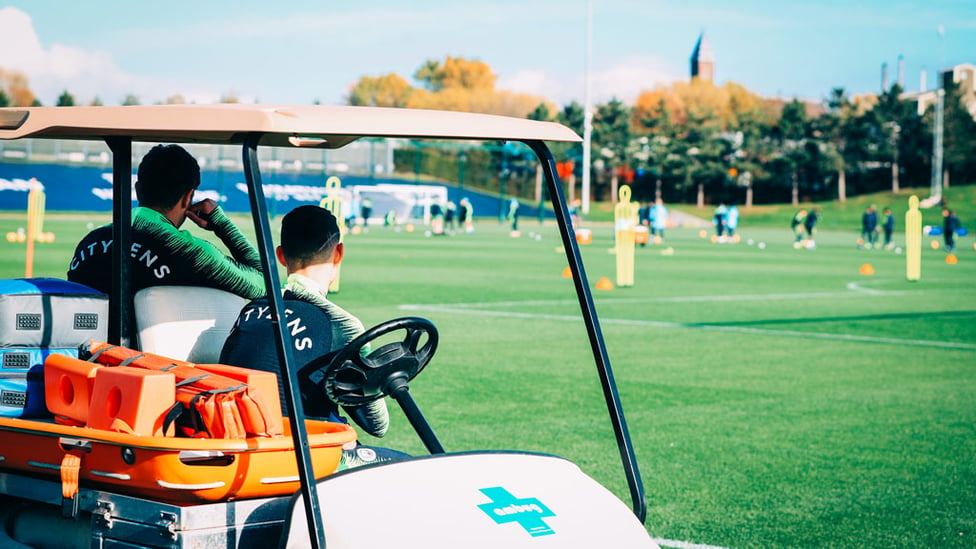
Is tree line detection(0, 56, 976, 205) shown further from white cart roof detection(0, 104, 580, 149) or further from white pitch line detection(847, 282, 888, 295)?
white cart roof detection(0, 104, 580, 149)

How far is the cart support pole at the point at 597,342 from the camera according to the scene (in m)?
3.35

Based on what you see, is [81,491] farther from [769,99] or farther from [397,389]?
[769,99]

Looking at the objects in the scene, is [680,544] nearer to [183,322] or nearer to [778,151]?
[183,322]

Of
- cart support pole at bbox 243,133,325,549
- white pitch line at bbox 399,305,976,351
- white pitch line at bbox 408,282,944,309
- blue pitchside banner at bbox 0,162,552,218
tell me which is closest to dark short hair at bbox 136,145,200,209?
cart support pole at bbox 243,133,325,549

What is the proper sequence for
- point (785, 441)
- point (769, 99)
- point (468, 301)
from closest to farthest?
point (785, 441), point (468, 301), point (769, 99)

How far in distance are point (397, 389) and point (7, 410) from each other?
4.19 ft

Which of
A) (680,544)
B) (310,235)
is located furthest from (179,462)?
(680,544)

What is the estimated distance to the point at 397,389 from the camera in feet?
11.6

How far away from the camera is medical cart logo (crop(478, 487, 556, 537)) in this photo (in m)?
2.88

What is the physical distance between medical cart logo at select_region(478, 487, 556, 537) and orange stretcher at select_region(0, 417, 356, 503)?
45 centimetres

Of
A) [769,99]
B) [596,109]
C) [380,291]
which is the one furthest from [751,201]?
[380,291]

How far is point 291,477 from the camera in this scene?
120 inches

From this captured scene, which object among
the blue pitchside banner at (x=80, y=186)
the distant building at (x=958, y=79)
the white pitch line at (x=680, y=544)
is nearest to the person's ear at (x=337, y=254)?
Result: the white pitch line at (x=680, y=544)

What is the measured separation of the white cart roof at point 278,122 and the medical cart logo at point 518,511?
0.95 meters
